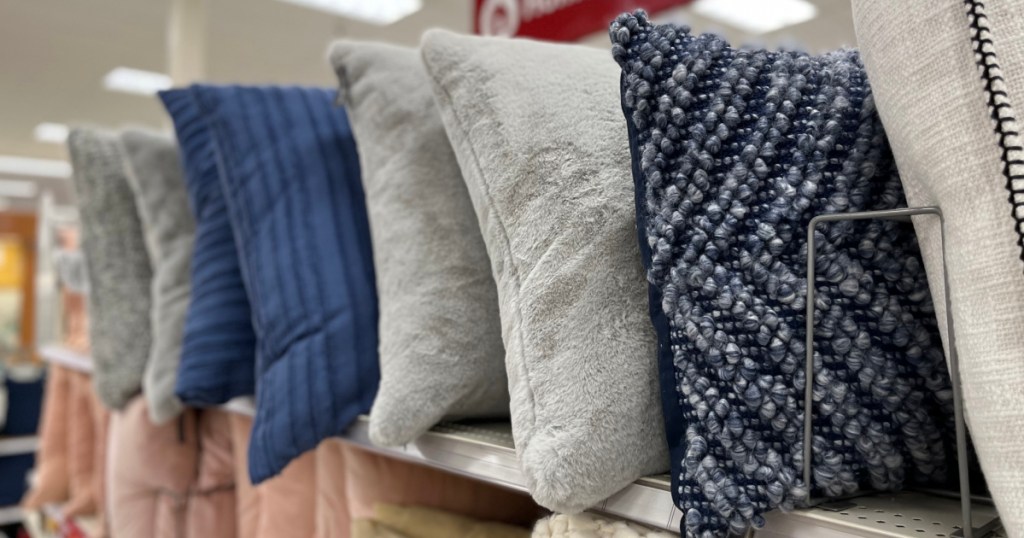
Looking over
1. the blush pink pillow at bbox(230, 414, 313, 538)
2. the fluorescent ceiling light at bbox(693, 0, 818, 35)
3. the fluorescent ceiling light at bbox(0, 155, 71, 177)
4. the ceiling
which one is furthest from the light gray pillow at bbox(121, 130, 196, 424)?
the fluorescent ceiling light at bbox(0, 155, 71, 177)

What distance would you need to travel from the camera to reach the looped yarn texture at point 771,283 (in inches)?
18.9

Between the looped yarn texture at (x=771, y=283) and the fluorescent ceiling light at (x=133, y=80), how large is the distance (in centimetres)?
621

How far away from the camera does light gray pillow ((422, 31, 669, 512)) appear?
54 cm

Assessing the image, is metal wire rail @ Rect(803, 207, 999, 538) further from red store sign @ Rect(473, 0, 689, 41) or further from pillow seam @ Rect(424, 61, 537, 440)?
red store sign @ Rect(473, 0, 689, 41)

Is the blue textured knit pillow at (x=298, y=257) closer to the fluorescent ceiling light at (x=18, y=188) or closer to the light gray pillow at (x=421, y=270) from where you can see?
the light gray pillow at (x=421, y=270)

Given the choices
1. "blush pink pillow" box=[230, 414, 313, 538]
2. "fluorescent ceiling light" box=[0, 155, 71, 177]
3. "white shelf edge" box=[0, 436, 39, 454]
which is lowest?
"white shelf edge" box=[0, 436, 39, 454]

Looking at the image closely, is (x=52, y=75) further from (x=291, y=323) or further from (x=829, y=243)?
(x=829, y=243)

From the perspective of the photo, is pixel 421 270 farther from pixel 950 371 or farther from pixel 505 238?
pixel 950 371

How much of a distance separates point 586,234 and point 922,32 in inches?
9.5

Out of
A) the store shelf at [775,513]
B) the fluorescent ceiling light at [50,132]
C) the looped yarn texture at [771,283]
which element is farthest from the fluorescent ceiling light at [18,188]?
the looped yarn texture at [771,283]

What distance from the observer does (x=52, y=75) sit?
19.9ft

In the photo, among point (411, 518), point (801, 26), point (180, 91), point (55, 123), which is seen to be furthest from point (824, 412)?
point (55, 123)

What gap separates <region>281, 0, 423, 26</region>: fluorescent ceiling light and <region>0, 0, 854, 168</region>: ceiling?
3.8 inches

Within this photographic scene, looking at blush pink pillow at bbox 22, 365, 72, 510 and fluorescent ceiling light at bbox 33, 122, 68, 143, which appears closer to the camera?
blush pink pillow at bbox 22, 365, 72, 510
